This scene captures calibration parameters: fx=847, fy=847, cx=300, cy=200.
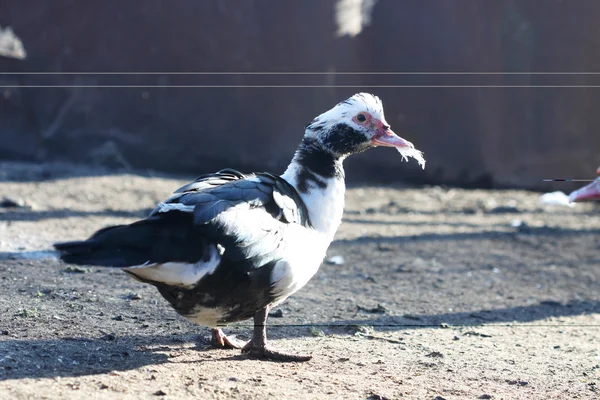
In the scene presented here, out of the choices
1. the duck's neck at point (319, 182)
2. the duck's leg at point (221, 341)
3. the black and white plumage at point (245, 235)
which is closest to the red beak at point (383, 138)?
the black and white plumage at point (245, 235)

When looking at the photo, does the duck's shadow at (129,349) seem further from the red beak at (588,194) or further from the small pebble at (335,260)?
the small pebble at (335,260)

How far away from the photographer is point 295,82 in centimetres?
1044

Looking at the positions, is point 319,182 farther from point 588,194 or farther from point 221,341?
point 588,194

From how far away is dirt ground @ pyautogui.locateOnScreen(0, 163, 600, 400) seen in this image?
3.91m

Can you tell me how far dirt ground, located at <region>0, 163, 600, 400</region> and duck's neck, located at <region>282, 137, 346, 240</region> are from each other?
74 centimetres

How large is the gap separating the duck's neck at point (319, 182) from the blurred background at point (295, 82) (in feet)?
19.3

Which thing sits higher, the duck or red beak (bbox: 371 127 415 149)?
red beak (bbox: 371 127 415 149)

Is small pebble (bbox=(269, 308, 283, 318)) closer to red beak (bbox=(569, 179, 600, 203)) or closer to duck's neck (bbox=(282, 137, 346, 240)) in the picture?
duck's neck (bbox=(282, 137, 346, 240))

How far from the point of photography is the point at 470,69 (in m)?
10.8

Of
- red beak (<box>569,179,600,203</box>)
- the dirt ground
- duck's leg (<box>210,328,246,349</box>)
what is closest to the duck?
red beak (<box>569,179,600,203</box>)

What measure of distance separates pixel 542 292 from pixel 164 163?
543 centimetres

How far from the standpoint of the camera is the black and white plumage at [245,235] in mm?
3658

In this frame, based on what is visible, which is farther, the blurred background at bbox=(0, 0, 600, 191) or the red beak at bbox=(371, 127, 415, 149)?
the blurred background at bbox=(0, 0, 600, 191)

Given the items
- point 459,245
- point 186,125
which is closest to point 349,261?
point 459,245
